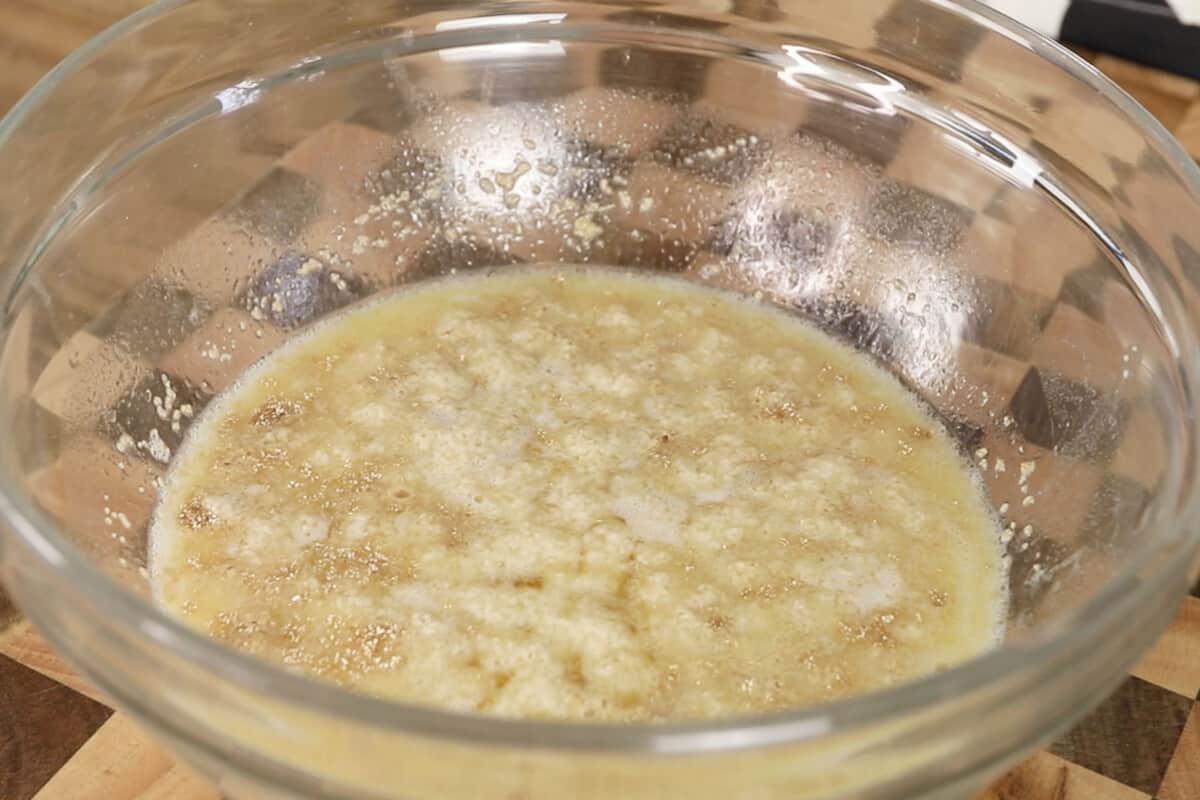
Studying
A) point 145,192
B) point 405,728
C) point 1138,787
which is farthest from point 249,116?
point 1138,787

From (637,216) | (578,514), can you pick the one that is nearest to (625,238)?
(637,216)

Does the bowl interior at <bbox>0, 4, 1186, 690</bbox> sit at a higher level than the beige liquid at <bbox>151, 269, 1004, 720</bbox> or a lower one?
higher

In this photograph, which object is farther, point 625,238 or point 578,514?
point 625,238

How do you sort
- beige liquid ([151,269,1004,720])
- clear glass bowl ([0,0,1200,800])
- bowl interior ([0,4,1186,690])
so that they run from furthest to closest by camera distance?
1. bowl interior ([0,4,1186,690])
2. beige liquid ([151,269,1004,720])
3. clear glass bowl ([0,0,1200,800])

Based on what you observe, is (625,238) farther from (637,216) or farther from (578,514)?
(578,514)

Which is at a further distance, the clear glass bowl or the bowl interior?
the bowl interior
